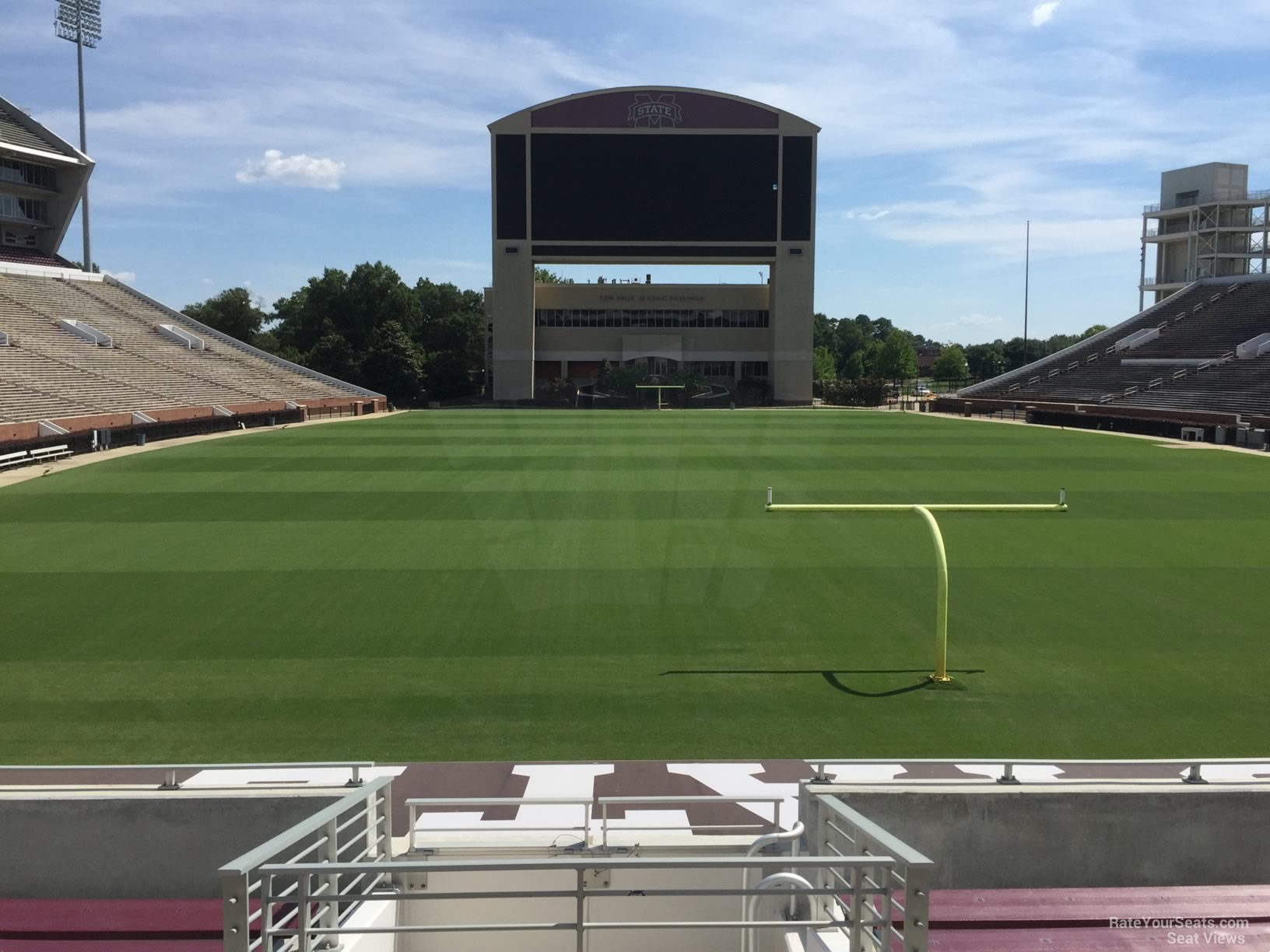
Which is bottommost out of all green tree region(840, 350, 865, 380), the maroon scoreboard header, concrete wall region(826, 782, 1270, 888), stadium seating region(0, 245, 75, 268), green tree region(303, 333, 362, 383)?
concrete wall region(826, 782, 1270, 888)

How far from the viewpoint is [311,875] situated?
209 inches

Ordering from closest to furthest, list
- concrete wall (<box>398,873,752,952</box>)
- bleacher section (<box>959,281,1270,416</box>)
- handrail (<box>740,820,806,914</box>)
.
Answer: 1. handrail (<box>740,820,806,914</box>)
2. concrete wall (<box>398,873,752,952</box>)
3. bleacher section (<box>959,281,1270,416</box>)

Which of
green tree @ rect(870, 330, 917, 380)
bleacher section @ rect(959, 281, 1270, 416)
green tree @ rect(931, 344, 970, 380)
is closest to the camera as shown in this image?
bleacher section @ rect(959, 281, 1270, 416)

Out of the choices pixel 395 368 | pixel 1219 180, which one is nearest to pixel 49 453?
pixel 395 368

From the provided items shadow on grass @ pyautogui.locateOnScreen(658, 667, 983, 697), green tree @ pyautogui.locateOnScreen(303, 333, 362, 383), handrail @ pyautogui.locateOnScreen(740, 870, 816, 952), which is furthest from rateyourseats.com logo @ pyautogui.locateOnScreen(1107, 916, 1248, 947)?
green tree @ pyautogui.locateOnScreen(303, 333, 362, 383)

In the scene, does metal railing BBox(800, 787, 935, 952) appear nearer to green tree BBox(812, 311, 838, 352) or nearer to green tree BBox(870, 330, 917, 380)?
green tree BBox(870, 330, 917, 380)

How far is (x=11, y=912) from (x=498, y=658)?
681cm

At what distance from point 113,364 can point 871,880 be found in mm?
50754

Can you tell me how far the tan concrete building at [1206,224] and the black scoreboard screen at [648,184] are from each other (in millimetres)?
29388

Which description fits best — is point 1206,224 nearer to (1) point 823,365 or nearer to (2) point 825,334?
(1) point 823,365

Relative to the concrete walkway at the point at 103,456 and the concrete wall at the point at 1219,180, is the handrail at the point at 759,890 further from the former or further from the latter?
the concrete wall at the point at 1219,180

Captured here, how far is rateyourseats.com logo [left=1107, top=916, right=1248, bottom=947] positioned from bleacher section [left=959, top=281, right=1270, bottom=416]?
44597 mm

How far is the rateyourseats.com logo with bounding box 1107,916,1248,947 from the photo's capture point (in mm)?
5738

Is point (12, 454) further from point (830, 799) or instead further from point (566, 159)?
point (566, 159)
